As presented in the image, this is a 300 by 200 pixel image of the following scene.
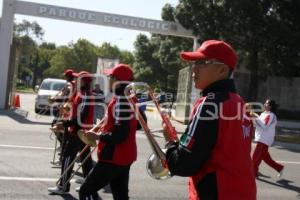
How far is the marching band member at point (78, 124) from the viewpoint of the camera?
8.02m

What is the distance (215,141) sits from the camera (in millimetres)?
3182

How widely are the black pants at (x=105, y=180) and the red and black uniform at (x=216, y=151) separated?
2.60 meters

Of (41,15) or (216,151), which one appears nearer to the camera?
(216,151)

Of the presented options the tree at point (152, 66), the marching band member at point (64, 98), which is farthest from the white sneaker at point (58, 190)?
the tree at point (152, 66)

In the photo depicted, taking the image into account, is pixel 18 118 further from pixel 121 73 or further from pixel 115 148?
pixel 115 148

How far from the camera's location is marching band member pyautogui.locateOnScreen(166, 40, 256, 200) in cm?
318

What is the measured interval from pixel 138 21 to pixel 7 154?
1546 centimetres

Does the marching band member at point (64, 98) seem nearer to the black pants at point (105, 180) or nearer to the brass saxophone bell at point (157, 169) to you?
the black pants at point (105, 180)

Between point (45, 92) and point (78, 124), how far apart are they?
64.9 ft

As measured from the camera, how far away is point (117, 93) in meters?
5.98

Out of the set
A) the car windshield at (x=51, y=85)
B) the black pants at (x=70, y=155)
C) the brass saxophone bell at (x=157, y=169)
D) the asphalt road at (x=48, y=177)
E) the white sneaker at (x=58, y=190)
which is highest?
the car windshield at (x=51, y=85)

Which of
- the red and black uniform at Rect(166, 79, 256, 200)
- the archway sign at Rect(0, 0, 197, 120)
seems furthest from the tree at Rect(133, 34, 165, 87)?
the red and black uniform at Rect(166, 79, 256, 200)

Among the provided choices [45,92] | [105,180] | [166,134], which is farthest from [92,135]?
[45,92]

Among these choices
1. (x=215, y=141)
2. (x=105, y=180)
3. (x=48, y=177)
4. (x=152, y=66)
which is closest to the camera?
(x=215, y=141)
